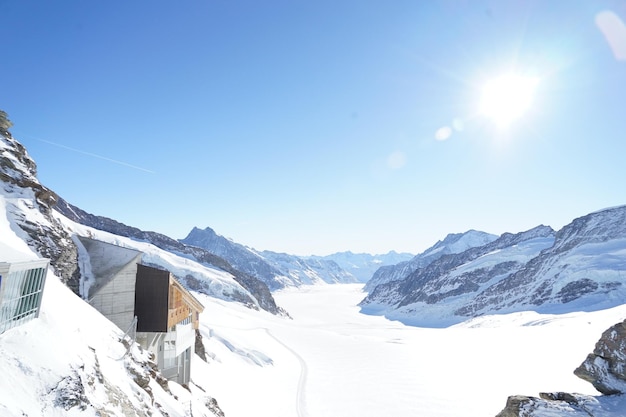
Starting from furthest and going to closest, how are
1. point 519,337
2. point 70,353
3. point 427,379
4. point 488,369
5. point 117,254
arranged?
1. point 519,337
2. point 488,369
3. point 427,379
4. point 117,254
5. point 70,353

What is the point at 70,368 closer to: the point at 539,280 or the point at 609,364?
the point at 609,364

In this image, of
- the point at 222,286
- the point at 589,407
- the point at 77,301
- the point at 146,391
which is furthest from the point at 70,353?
the point at 222,286

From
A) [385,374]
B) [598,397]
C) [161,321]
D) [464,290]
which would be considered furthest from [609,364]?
[464,290]

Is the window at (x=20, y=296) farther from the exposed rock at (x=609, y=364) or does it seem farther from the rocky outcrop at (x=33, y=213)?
the exposed rock at (x=609, y=364)

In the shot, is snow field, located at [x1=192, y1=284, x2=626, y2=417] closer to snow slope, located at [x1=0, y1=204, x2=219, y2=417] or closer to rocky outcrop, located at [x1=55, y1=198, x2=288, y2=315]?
snow slope, located at [x1=0, y1=204, x2=219, y2=417]

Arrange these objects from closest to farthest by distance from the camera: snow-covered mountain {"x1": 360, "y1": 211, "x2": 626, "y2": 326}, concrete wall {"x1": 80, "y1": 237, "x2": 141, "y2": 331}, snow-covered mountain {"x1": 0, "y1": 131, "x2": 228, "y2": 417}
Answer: snow-covered mountain {"x1": 0, "y1": 131, "x2": 228, "y2": 417}, concrete wall {"x1": 80, "y1": 237, "x2": 141, "y2": 331}, snow-covered mountain {"x1": 360, "y1": 211, "x2": 626, "y2": 326}

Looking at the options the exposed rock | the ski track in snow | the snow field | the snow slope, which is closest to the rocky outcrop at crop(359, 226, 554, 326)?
the snow field

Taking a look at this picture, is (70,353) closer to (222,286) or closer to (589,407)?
(589,407)
